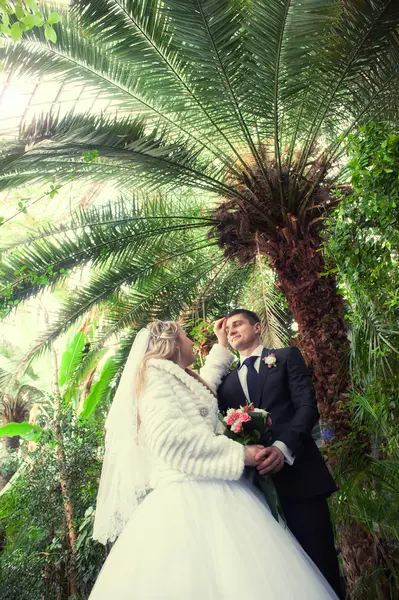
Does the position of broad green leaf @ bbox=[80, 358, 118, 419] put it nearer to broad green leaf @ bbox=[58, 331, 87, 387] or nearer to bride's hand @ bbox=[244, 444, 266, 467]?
broad green leaf @ bbox=[58, 331, 87, 387]

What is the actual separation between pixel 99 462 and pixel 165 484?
16.7 ft

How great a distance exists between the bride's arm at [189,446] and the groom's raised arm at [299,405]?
1.89 ft

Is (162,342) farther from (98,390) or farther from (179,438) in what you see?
(98,390)

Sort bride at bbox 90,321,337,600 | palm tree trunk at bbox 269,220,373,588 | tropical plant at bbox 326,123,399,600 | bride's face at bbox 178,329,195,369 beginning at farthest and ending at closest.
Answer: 1. palm tree trunk at bbox 269,220,373,588
2. bride's face at bbox 178,329,195,369
3. tropical plant at bbox 326,123,399,600
4. bride at bbox 90,321,337,600

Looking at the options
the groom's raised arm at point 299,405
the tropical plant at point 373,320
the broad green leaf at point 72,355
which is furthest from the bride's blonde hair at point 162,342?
the broad green leaf at point 72,355

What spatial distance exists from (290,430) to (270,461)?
39 centimetres

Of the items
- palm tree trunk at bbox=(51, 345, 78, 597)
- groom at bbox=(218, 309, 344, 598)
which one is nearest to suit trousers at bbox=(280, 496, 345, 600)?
groom at bbox=(218, 309, 344, 598)

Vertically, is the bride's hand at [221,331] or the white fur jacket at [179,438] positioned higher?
the bride's hand at [221,331]

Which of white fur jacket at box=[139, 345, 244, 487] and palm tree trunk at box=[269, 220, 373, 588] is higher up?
palm tree trunk at box=[269, 220, 373, 588]

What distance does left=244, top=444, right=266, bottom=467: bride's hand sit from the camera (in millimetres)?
2920

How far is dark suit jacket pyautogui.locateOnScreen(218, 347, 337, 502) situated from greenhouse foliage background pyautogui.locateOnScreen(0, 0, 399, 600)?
0.55 metres

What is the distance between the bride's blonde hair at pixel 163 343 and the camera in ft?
10.7

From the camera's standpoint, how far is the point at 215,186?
590 cm

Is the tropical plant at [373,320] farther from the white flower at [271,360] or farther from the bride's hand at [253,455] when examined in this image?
the bride's hand at [253,455]
